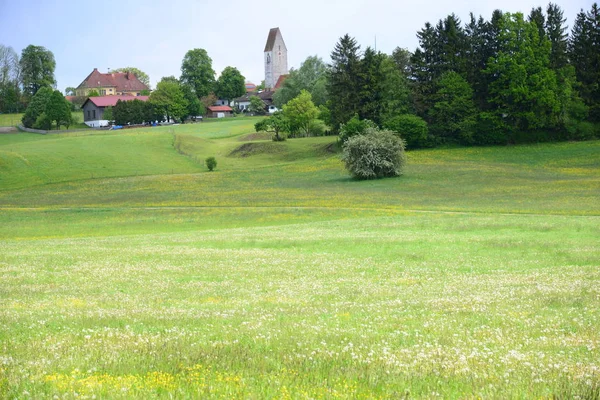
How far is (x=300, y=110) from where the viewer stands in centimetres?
12612

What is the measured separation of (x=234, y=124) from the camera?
162 meters

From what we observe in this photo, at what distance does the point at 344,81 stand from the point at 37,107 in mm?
83252

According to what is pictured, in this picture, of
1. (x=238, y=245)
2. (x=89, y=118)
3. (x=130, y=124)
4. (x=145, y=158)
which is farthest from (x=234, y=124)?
(x=238, y=245)

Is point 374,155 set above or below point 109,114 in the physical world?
below

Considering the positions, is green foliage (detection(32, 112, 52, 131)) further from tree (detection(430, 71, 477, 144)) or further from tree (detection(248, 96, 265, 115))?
tree (detection(430, 71, 477, 144))

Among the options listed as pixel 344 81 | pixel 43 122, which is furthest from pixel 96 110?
Answer: pixel 344 81

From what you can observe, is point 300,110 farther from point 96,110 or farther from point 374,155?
point 96,110

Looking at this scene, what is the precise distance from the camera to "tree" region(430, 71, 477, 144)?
94.8m

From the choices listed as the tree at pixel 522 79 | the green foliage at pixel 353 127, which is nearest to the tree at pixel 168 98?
the green foliage at pixel 353 127

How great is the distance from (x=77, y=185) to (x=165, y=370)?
74.5m

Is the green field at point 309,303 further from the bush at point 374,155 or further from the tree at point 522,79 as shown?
the tree at point 522,79

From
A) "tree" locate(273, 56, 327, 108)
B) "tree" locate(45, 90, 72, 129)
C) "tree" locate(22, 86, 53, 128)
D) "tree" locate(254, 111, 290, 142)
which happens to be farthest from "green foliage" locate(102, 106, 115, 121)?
"tree" locate(254, 111, 290, 142)

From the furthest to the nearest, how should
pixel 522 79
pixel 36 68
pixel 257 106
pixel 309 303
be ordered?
pixel 257 106
pixel 36 68
pixel 522 79
pixel 309 303

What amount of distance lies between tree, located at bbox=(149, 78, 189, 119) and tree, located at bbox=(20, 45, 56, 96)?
125 ft
